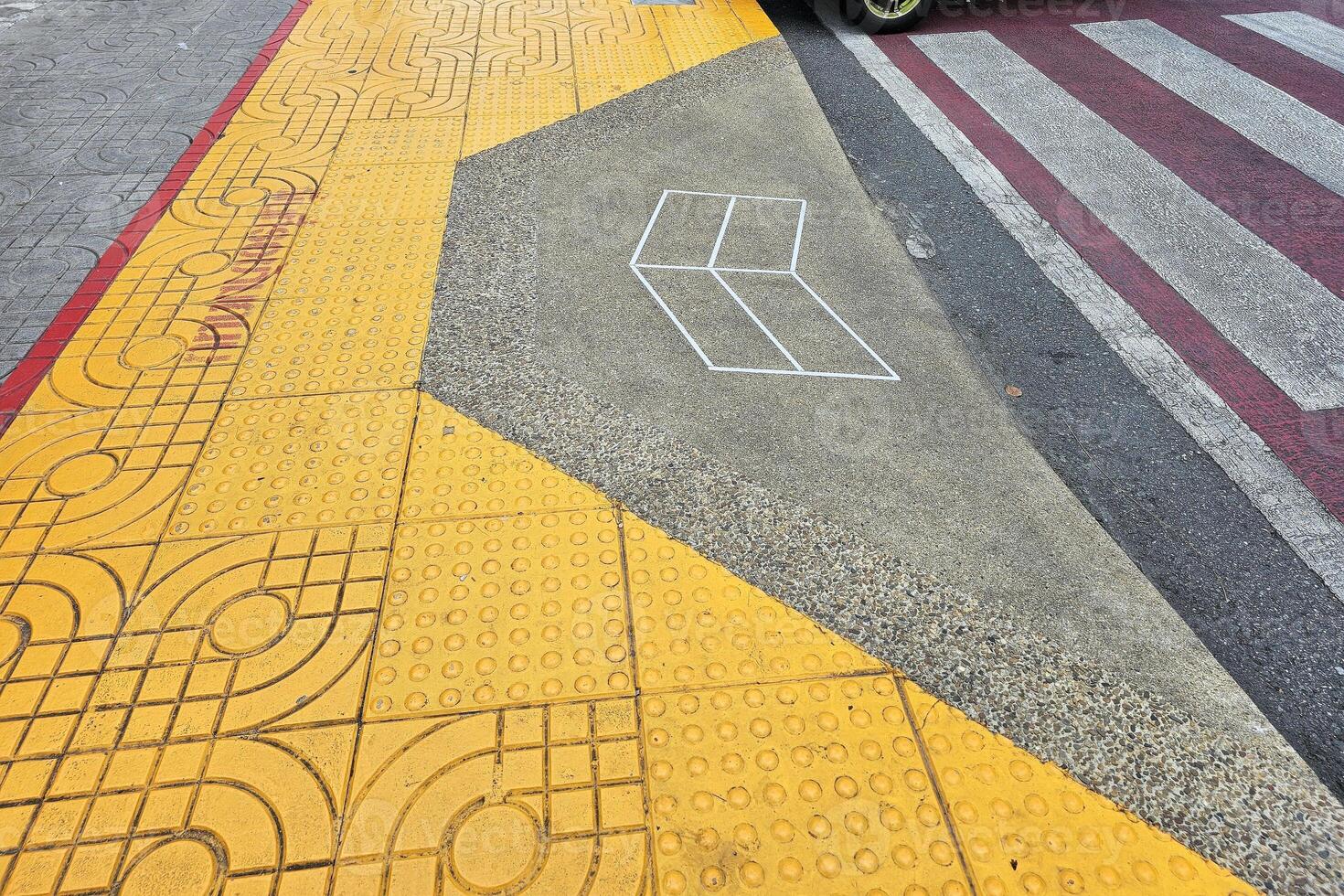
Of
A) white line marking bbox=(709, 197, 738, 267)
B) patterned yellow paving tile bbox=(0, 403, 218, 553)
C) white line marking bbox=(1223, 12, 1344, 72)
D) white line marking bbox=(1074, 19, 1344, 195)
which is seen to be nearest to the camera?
patterned yellow paving tile bbox=(0, 403, 218, 553)

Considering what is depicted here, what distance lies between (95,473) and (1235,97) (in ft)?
29.9

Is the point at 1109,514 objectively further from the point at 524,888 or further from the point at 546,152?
the point at 546,152

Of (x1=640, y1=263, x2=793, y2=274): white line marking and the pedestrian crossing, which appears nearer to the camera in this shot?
the pedestrian crossing

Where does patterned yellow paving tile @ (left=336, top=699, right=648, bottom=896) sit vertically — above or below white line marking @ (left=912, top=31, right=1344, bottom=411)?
below

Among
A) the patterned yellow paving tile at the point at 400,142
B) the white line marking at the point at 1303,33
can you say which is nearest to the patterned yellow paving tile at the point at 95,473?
the patterned yellow paving tile at the point at 400,142

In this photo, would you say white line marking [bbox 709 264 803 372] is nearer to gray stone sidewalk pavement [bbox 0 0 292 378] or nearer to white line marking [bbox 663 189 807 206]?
white line marking [bbox 663 189 807 206]

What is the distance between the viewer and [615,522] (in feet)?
11.1

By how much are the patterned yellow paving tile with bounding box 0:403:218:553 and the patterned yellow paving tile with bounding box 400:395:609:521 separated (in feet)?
3.43

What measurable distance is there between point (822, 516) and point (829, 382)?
0.95 meters

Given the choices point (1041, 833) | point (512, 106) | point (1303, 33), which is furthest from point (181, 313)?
point (1303, 33)

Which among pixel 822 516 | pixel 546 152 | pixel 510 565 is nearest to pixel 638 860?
pixel 510 565

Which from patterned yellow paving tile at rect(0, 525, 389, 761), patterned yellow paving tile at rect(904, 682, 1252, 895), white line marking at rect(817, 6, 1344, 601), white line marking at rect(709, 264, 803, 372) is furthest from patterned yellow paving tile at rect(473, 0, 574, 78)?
patterned yellow paving tile at rect(904, 682, 1252, 895)

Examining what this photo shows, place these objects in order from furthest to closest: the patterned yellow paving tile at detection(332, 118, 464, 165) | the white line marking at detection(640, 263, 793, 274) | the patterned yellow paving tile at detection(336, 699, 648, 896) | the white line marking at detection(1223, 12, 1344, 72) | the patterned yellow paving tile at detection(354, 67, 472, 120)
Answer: the white line marking at detection(1223, 12, 1344, 72), the patterned yellow paving tile at detection(354, 67, 472, 120), the patterned yellow paving tile at detection(332, 118, 464, 165), the white line marking at detection(640, 263, 793, 274), the patterned yellow paving tile at detection(336, 699, 648, 896)

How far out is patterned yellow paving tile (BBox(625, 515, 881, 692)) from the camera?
287 centimetres
